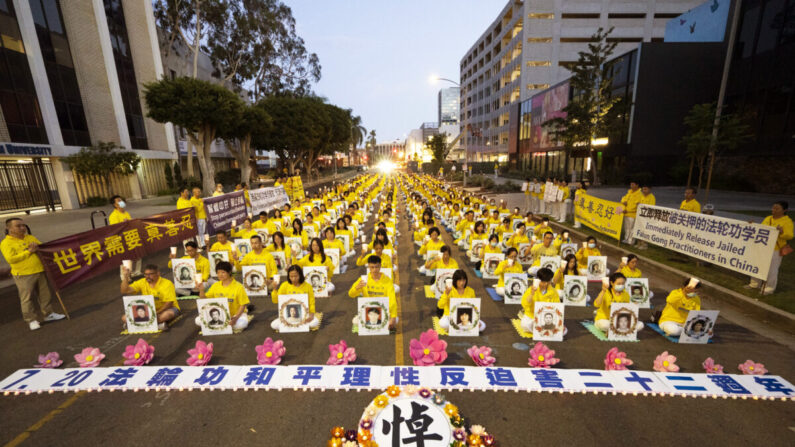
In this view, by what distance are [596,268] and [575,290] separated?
6.63 feet

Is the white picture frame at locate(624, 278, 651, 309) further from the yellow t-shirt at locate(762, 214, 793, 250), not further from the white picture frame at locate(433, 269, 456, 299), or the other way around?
the white picture frame at locate(433, 269, 456, 299)

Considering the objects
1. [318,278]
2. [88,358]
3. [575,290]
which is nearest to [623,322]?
[575,290]

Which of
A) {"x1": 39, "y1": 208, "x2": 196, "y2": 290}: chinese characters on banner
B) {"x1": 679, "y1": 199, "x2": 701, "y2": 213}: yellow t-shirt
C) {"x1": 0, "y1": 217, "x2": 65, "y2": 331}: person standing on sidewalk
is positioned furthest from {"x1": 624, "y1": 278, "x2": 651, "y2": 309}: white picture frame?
{"x1": 39, "y1": 208, "x2": 196, "y2": 290}: chinese characters on banner

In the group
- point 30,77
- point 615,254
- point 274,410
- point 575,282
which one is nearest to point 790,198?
point 615,254

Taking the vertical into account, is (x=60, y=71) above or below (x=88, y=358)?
above

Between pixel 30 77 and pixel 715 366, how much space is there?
3460cm

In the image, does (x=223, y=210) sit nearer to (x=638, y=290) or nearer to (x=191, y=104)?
(x=191, y=104)

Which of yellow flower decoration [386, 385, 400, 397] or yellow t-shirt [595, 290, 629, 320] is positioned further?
yellow t-shirt [595, 290, 629, 320]

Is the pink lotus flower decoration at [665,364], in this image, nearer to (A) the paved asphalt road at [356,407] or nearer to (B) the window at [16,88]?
(A) the paved asphalt road at [356,407]

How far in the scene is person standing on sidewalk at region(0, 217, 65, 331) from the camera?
6.22 meters

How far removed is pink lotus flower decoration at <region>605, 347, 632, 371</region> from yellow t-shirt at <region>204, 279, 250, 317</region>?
653 centimetres

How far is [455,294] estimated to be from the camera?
6090 millimetres

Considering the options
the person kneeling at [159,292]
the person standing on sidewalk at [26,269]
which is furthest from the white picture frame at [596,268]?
the person standing on sidewalk at [26,269]

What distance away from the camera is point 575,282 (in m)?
7.16
